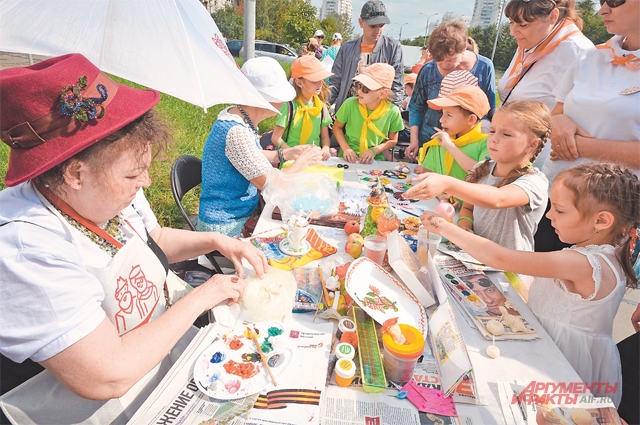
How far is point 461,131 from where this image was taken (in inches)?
113

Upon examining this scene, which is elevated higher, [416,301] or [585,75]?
[585,75]

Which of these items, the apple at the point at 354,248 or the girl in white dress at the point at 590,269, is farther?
the apple at the point at 354,248

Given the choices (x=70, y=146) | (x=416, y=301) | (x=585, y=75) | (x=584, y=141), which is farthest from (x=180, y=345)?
(x=585, y=75)

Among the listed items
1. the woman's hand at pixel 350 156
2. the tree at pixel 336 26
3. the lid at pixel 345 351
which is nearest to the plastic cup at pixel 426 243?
the lid at pixel 345 351

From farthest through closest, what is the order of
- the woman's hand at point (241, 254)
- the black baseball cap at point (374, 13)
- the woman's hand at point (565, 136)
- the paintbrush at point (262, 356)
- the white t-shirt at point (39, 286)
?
the black baseball cap at point (374, 13), the woman's hand at point (565, 136), the woman's hand at point (241, 254), the paintbrush at point (262, 356), the white t-shirt at point (39, 286)

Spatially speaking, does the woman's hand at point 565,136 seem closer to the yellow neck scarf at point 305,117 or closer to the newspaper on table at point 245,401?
the newspaper on table at point 245,401

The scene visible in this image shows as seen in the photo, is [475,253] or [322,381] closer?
[322,381]

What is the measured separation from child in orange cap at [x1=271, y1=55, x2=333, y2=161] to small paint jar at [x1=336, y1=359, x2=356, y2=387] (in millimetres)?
2490

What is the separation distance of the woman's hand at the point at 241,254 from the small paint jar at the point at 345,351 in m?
0.48

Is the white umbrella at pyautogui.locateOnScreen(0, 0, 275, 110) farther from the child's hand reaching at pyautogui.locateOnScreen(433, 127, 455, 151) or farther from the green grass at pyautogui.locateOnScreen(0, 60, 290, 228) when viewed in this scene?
the child's hand reaching at pyautogui.locateOnScreen(433, 127, 455, 151)

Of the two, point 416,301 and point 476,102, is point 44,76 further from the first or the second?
point 476,102

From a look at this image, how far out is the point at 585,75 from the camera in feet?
7.27

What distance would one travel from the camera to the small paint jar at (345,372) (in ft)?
3.57

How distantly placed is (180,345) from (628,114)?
2.64 metres
